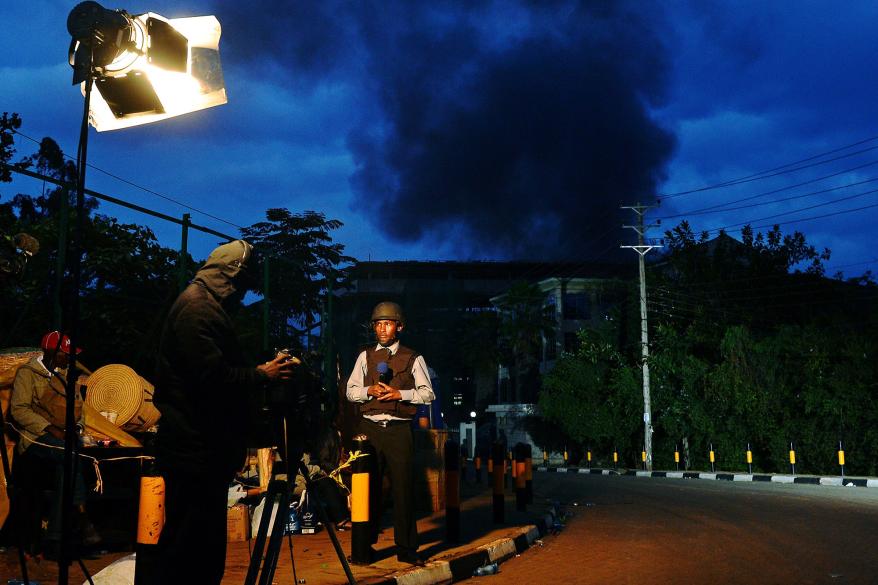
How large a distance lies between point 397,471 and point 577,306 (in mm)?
61825

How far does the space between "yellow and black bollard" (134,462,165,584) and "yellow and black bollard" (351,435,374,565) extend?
303 cm

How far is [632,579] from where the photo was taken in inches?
291

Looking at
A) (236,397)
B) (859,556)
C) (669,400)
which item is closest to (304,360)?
(236,397)

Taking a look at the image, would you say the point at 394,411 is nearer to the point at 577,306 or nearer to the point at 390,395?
the point at 390,395

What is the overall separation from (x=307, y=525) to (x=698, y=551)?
3.86 meters

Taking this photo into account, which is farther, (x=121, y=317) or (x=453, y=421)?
(x=453, y=421)

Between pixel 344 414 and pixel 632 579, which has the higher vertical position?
pixel 344 414

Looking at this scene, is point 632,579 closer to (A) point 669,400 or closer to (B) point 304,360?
(B) point 304,360

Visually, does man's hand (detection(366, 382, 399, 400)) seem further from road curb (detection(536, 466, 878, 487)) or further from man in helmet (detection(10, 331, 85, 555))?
road curb (detection(536, 466, 878, 487))

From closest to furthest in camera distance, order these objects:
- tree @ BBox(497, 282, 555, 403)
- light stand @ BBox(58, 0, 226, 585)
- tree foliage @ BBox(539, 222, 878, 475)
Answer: light stand @ BBox(58, 0, 226, 585), tree foliage @ BBox(539, 222, 878, 475), tree @ BBox(497, 282, 555, 403)

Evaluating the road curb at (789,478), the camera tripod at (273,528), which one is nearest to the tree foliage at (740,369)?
the road curb at (789,478)

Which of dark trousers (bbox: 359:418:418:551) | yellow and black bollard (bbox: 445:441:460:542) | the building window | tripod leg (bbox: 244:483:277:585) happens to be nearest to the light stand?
tripod leg (bbox: 244:483:277:585)

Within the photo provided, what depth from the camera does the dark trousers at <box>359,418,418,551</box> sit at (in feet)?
24.0

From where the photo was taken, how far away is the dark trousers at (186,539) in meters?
4.02
